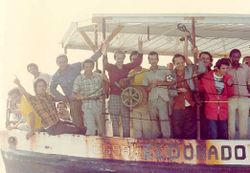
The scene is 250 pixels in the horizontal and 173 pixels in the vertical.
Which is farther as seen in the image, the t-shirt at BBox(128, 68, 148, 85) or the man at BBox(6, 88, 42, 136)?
the man at BBox(6, 88, 42, 136)

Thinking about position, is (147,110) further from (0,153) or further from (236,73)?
(0,153)

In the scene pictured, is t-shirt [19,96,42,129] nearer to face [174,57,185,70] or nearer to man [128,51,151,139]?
man [128,51,151,139]

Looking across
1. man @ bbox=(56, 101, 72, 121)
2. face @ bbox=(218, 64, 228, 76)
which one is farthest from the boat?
man @ bbox=(56, 101, 72, 121)

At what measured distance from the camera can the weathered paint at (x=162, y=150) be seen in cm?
527

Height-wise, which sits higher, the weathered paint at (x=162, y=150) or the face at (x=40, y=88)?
the face at (x=40, y=88)

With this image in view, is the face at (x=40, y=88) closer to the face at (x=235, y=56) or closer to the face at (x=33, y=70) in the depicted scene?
the face at (x=33, y=70)

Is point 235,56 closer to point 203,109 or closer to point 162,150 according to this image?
point 203,109

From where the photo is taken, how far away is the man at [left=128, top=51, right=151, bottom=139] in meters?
5.27

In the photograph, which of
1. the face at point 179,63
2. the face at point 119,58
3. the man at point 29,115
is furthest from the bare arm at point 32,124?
the face at point 179,63

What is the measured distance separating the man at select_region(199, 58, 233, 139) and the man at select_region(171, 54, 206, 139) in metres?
0.12

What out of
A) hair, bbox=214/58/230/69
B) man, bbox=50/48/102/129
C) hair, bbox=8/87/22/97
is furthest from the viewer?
hair, bbox=8/87/22/97

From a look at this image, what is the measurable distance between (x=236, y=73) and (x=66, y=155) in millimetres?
1811

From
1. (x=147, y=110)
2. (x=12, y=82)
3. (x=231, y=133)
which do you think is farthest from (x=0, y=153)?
(x=231, y=133)

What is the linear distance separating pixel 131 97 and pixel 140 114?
0.19m
